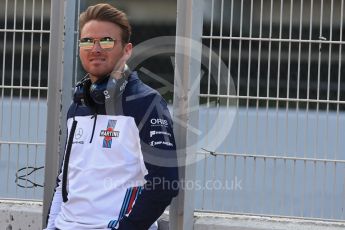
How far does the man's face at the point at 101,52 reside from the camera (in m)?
3.26

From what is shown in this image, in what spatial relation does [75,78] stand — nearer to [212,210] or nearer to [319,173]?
[212,210]

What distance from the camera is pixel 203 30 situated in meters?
4.69

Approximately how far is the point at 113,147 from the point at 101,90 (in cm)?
27

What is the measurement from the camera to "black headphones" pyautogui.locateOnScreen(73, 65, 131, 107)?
3184 mm

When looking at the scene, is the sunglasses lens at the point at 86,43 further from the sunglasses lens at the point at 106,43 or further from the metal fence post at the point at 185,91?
the metal fence post at the point at 185,91

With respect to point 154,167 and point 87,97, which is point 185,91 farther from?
point 154,167

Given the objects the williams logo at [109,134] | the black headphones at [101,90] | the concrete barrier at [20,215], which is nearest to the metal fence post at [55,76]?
the concrete barrier at [20,215]

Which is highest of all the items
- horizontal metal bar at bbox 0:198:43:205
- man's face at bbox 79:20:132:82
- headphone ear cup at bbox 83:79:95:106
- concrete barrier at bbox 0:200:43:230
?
man's face at bbox 79:20:132:82

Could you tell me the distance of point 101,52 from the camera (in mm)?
3252

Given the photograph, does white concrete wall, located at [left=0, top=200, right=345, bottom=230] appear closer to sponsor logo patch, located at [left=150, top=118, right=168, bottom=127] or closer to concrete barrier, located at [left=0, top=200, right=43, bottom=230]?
concrete barrier, located at [left=0, top=200, right=43, bottom=230]

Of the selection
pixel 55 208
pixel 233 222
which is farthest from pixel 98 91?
pixel 233 222

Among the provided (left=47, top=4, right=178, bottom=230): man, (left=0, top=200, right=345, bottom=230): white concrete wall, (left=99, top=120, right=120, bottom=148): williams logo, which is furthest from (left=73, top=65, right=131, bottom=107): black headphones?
(left=0, top=200, right=345, bottom=230): white concrete wall

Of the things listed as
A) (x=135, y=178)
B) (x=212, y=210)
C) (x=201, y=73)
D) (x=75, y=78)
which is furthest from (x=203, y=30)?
(x=135, y=178)

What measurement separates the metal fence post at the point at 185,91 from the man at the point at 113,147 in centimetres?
95
